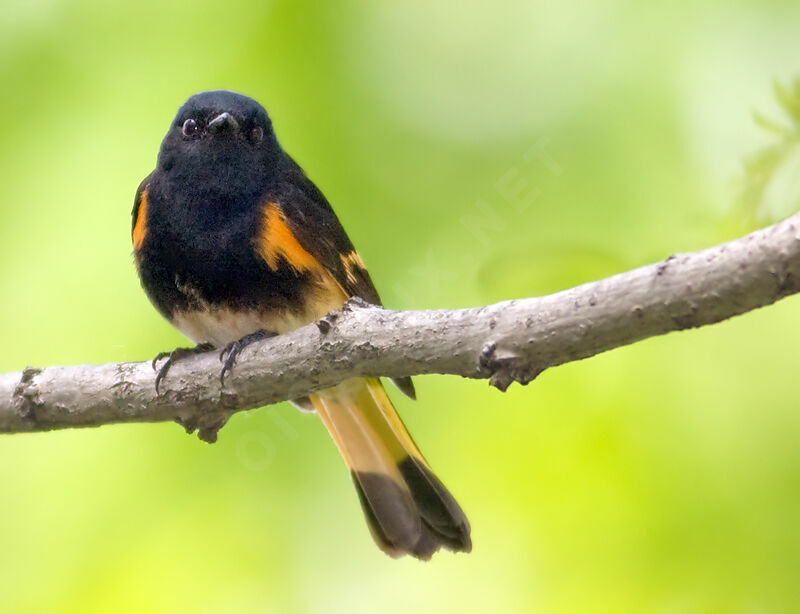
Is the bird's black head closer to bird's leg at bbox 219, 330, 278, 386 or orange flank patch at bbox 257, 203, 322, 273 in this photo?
orange flank patch at bbox 257, 203, 322, 273

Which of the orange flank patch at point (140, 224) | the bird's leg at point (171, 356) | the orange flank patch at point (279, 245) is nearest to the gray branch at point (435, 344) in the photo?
the bird's leg at point (171, 356)

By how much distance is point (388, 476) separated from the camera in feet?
12.6

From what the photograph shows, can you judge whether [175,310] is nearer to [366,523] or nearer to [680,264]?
[366,523]

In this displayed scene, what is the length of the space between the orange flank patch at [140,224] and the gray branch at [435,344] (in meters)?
0.66

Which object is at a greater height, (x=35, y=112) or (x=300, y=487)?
(x=35, y=112)

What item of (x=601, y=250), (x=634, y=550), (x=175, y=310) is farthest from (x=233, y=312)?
(x=634, y=550)

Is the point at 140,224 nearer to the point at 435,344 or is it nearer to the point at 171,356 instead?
the point at 171,356

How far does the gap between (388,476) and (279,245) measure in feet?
3.71

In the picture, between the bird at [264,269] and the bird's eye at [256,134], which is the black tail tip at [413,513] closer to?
the bird at [264,269]

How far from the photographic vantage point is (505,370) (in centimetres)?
218

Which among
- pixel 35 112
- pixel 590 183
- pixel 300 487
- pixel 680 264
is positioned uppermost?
pixel 35 112

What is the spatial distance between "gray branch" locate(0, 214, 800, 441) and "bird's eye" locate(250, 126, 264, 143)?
104 centimetres

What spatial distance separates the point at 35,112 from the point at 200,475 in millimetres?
1804

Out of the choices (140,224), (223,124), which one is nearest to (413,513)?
(140,224)
